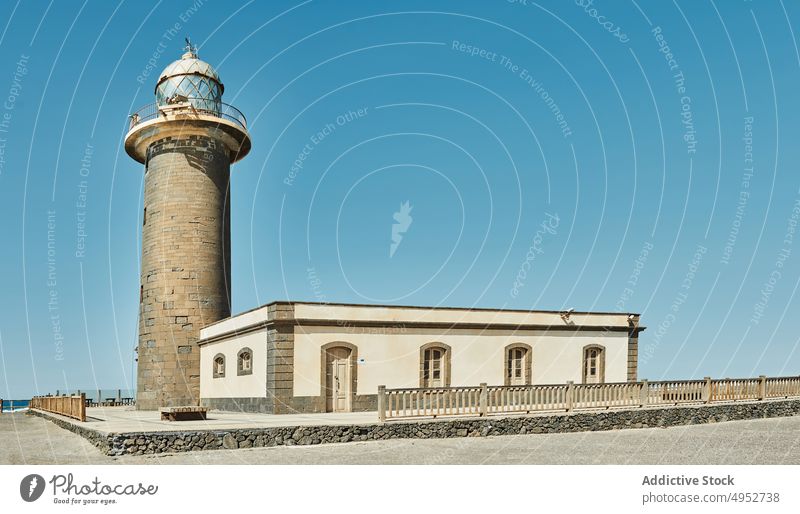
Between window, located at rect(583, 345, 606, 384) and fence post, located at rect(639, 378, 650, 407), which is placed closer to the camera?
fence post, located at rect(639, 378, 650, 407)

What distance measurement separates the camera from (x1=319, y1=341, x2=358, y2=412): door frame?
66.7ft

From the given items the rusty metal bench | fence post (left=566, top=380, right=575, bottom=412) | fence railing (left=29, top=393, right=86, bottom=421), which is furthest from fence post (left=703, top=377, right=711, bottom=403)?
fence railing (left=29, top=393, right=86, bottom=421)

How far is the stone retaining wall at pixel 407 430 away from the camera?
13.7 meters

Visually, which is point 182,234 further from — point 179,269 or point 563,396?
point 563,396

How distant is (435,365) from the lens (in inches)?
878

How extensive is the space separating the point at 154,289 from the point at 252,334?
5.23 metres

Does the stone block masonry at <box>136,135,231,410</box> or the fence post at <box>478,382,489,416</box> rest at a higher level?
the stone block masonry at <box>136,135,231,410</box>

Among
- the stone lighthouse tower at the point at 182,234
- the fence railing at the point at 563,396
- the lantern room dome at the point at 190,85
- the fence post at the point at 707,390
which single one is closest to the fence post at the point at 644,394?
the fence railing at the point at 563,396

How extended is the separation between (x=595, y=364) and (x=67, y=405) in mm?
16600

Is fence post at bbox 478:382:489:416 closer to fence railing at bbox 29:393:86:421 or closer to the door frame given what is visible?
the door frame

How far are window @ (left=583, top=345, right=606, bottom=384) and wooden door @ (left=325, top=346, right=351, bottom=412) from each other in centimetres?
870

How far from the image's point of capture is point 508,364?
23.4m

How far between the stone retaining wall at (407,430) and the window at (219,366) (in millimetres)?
4712
